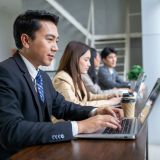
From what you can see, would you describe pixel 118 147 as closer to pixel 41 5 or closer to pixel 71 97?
pixel 71 97

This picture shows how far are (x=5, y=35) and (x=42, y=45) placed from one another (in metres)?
6.81

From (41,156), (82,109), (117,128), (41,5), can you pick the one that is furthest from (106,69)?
(41,5)

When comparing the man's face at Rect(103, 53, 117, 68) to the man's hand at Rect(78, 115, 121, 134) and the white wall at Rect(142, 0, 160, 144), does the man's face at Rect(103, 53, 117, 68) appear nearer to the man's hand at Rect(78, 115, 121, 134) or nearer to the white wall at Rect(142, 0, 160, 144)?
the white wall at Rect(142, 0, 160, 144)

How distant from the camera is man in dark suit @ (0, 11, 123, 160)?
1112 mm

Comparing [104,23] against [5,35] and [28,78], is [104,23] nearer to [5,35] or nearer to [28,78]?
[5,35]

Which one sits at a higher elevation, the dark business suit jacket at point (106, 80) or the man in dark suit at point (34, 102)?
the man in dark suit at point (34, 102)

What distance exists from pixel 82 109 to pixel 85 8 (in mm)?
5759

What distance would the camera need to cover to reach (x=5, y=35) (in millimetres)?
7910

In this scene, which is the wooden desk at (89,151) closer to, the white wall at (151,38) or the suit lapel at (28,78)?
the suit lapel at (28,78)

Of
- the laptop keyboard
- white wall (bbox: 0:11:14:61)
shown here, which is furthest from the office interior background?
the laptop keyboard

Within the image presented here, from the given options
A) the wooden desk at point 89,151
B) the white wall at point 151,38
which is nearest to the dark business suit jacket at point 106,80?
the white wall at point 151,38

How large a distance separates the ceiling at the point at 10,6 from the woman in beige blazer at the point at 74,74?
5.26m

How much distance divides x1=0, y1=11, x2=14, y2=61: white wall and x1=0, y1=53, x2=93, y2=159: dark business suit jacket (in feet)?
21.5

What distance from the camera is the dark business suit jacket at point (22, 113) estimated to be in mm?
1104
